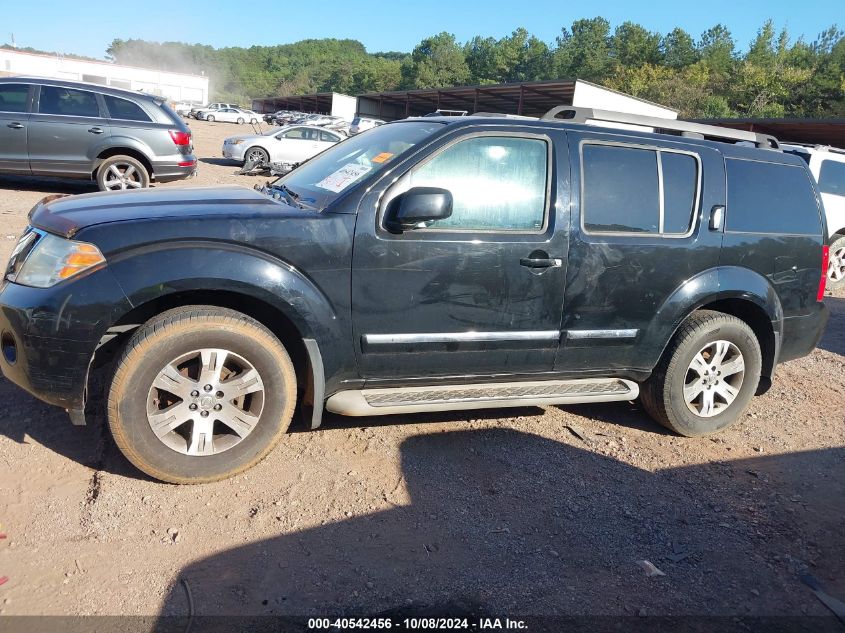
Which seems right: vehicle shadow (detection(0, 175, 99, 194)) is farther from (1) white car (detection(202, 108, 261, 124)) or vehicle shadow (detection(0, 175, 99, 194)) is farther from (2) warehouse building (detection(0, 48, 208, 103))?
(2) warehouse building (detection(0, 48, 208, 103))

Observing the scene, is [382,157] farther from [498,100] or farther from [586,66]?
[586,66]

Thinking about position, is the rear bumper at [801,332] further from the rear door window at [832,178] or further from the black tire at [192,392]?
the rear door window at [832,178]

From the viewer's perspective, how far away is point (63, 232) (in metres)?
3.07

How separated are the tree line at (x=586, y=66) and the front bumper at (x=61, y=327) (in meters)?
50.6

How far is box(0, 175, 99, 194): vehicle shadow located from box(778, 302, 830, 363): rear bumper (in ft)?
35.4

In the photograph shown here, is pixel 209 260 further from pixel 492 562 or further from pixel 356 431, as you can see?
pixel 492 562

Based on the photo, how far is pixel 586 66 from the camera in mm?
86938

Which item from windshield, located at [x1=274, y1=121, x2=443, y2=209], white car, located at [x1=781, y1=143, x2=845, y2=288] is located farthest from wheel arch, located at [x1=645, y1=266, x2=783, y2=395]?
white car, located at [x1=781, y1=143, x2=845, y2=288]

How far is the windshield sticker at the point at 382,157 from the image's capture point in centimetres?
358

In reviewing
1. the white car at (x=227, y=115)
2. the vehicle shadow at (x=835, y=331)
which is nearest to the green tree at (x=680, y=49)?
the white car at (x=227, y=115)

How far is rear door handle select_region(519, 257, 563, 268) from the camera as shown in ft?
11.9

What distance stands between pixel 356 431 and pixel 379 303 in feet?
3.14

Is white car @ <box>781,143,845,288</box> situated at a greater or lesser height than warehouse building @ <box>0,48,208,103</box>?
lesser

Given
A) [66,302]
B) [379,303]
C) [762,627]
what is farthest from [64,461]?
[762,627]
